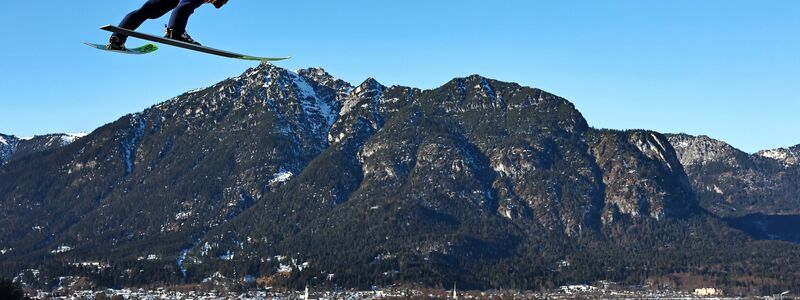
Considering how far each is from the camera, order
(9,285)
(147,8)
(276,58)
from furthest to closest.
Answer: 1. (9,285)
2. (276,58)
3. (147,8)

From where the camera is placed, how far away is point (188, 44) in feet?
69.7

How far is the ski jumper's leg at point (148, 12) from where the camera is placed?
20281mm

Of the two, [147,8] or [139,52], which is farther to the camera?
[139,52]

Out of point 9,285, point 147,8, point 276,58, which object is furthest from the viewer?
point 9,285

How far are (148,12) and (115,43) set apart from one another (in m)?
1.60

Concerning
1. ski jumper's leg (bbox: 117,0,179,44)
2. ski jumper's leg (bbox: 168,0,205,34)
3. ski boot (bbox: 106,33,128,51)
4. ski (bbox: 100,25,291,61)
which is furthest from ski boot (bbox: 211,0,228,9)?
ski boot (bbox: 106,33,128,51)

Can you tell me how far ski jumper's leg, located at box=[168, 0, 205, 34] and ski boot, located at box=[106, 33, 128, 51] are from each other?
3.89 feet

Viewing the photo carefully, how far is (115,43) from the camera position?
70.5 ft

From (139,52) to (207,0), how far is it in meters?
3.08

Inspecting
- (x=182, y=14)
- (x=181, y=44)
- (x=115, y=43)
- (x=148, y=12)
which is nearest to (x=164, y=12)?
(x=148, y=12)

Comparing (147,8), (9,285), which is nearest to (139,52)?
(147,8)

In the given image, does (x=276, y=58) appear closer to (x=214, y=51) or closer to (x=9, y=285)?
(x=214, y=51)

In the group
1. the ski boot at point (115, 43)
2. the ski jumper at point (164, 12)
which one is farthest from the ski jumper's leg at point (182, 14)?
the ski boot at point (115, 43)

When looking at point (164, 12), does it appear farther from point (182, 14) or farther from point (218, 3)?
point (218, 3)
